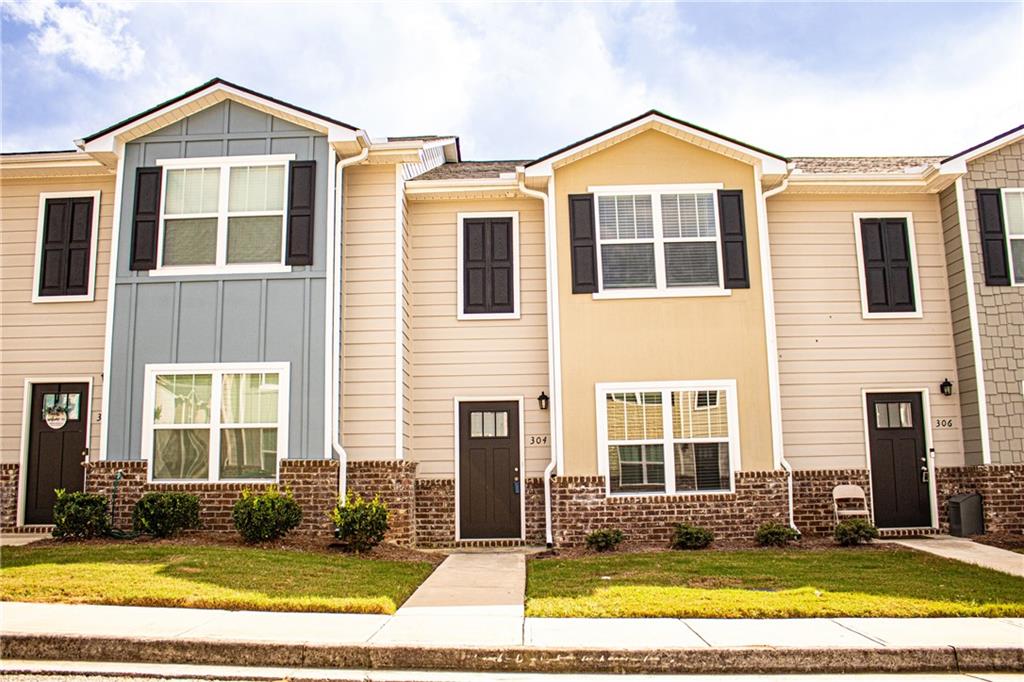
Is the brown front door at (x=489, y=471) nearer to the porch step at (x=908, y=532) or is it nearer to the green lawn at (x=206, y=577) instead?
the green lawn at (x=206, y=577)

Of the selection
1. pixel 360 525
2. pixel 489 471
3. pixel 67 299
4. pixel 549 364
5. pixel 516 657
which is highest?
A: pixel 67 299

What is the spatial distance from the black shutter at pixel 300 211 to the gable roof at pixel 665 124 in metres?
3.25

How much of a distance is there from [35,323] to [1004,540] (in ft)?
48.6

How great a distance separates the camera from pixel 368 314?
1250 cm

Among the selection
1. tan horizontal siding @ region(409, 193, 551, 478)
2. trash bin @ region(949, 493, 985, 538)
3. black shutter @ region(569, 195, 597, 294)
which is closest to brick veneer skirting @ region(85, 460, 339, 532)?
tan horizontal siding @ region(409, 193, 551, 478)

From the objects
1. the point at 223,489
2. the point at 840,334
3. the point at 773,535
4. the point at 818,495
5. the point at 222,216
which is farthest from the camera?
the point at 840,334

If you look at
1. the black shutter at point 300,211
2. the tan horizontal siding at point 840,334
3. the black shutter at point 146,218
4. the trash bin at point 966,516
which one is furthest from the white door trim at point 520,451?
the trash bin at point 966,516

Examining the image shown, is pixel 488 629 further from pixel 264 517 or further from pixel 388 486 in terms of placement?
pixel 388 486

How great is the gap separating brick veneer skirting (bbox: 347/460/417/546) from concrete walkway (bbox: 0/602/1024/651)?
14.6 feet

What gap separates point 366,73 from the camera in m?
11.5

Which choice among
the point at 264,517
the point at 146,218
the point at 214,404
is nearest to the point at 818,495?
the point at 264,517

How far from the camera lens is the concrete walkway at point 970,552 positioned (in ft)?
33.3

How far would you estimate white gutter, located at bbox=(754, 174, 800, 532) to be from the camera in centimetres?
1213

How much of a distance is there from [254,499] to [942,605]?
7.95 metres
